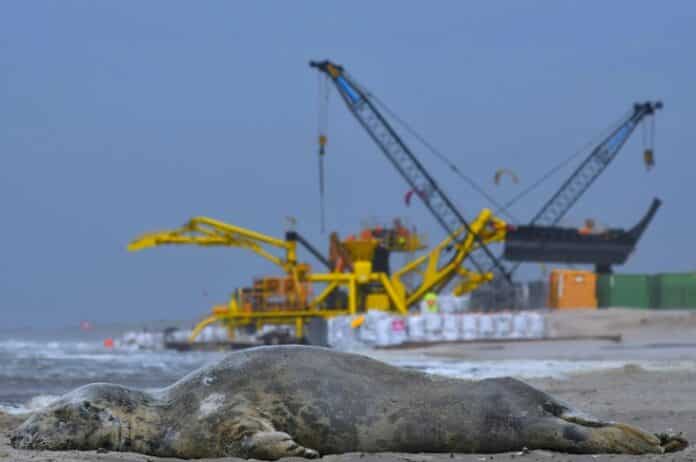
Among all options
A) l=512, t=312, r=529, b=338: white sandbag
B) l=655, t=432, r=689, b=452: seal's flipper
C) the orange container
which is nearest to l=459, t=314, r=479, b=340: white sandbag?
l=512, t=312, r=529, b=338: white sandbag

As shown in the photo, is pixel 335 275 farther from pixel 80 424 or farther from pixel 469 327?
pixel 80 424

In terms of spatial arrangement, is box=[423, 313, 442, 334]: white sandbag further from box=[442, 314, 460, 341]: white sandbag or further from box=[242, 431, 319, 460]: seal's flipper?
box=[242, 431, 319, 460]: seal's flipper

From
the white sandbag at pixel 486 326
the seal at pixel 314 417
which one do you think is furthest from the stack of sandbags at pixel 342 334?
Result: the seal at pixel 314 417

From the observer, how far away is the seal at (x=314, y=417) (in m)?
5.95

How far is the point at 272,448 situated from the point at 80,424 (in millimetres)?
1122

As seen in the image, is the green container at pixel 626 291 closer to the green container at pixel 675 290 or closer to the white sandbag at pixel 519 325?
the green container at pixel 675 290

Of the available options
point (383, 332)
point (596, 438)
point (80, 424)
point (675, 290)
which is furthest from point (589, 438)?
point (675, 290)

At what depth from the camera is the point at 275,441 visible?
5.68m

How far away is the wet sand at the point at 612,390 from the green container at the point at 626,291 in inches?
528

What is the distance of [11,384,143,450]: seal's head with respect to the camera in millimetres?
5957

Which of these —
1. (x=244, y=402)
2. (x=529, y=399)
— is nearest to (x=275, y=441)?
(x=244, y=402)

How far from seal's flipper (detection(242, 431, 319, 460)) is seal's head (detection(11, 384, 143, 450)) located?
31.3 inches

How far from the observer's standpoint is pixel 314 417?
6012mm

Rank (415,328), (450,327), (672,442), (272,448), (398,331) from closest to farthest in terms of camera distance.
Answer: (272,448) < (672,442) < (450,327) < (398,331) < (415,328)
